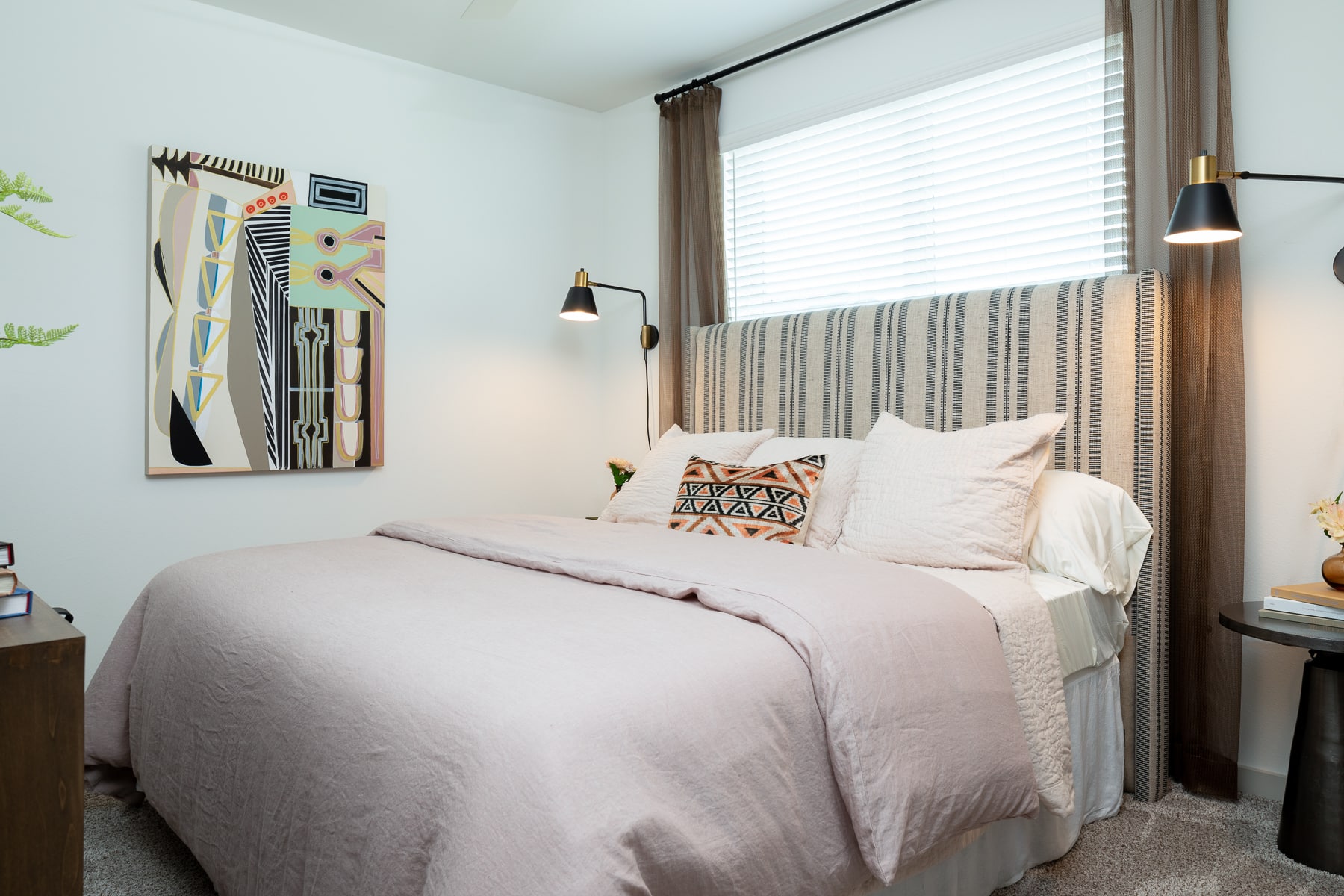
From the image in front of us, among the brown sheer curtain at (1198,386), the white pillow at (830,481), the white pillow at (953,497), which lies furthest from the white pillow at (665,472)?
the brown sheer curtain at (1198,386)

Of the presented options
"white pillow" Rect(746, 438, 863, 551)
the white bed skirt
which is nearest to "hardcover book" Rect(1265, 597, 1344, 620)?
the white bed skirt

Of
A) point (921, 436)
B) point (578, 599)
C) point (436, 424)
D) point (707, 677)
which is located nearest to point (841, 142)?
point (921, 436)

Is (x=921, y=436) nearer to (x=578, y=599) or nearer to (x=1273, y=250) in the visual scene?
(x=1273, y=250)

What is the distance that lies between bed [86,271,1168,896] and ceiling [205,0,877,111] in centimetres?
162

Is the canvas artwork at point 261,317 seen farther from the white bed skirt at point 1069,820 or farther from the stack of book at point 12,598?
the white bed skirt at point 1069,820

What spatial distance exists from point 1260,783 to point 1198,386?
1079 mm

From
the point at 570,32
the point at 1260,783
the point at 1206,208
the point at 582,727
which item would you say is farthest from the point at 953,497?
the point at 570,32

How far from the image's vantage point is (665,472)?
2.93 metres

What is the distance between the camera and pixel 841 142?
10.9 feet

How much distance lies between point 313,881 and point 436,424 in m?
2.62

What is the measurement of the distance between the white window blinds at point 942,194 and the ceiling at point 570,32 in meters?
0.41

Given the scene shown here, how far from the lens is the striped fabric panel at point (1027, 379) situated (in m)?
2.30

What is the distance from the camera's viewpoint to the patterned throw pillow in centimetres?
240

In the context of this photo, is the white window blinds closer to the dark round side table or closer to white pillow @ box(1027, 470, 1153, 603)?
white pillow @ box(1027, 470, 1153, 603)
